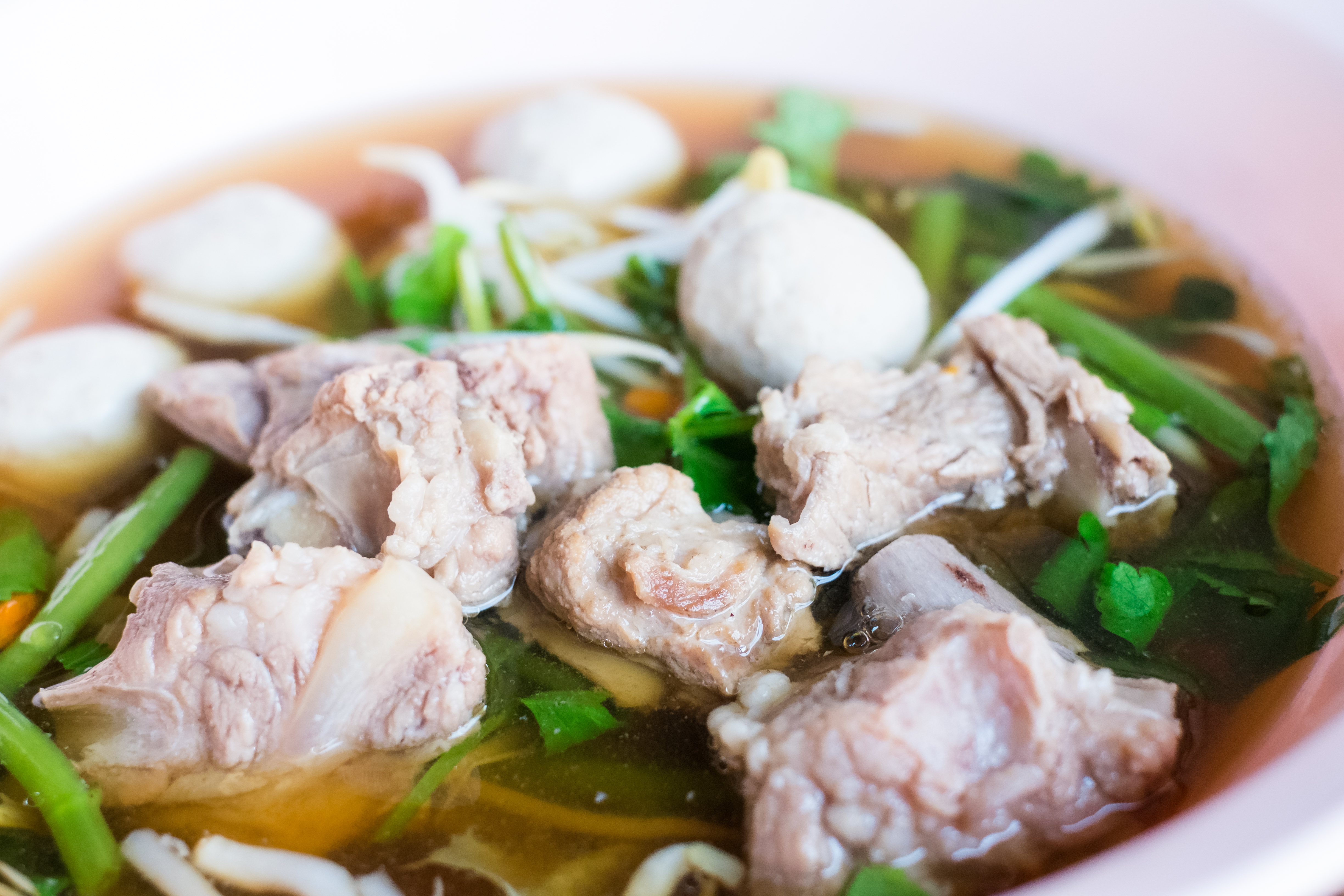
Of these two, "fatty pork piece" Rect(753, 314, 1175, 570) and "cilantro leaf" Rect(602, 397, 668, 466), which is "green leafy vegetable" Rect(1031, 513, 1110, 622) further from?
"cilantro leaf" Rect(602, 397, 668, 466)

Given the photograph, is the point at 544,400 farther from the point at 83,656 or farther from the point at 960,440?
the point at 83,656

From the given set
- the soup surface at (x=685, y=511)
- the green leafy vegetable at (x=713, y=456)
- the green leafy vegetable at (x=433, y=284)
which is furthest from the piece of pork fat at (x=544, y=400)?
the green leafy vegetable at (x=433, y=284)

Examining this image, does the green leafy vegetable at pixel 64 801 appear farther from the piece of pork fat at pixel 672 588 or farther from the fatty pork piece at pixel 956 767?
the fatty pork piece at pixel 956 767

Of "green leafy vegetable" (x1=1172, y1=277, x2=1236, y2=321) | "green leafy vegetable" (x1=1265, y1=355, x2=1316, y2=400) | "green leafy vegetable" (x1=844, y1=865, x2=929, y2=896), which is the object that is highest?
"green leafy vegetable" (x1=1172, y1=277, x2=1236, y2=321)

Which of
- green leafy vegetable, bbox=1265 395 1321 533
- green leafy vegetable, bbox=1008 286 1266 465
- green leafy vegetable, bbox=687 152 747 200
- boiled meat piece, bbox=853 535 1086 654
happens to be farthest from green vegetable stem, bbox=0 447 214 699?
green leafy vegetable, bbox=1265 395 1321 533

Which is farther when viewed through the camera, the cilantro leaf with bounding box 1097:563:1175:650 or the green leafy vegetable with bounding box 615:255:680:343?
the green leafy vegetable with bounding box 615:255:680:343

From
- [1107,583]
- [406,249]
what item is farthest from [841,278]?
[406,249]
